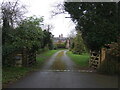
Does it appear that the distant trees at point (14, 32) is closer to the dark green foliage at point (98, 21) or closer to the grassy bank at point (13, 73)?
the grassy bank at point (13, 73)

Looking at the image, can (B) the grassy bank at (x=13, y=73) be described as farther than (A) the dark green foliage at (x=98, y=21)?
No

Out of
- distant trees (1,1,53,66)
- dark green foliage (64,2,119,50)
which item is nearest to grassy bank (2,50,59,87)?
distant trees (1,1,53,66)

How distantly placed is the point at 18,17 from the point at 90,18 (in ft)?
19.6

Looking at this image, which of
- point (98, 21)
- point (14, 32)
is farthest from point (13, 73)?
point (98, 21)

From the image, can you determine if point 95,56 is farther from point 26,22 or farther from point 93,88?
point 93,88

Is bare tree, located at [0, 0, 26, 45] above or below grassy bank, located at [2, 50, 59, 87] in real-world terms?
above

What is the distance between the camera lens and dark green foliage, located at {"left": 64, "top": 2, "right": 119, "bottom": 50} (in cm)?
1366

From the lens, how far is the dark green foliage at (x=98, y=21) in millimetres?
13656

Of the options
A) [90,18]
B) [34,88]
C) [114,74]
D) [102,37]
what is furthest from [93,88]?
[90,18]

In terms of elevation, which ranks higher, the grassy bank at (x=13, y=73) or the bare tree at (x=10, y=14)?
the bare tree at (x=10, y=14)

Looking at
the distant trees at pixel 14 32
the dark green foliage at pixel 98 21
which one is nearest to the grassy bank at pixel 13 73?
the distant trees at pixel 14 32

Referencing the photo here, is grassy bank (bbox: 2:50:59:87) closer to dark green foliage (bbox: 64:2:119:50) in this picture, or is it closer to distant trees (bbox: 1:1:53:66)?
distant trees (bbox: 1:1:53:66)

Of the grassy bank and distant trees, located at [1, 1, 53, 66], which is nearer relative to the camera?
the grassy bank

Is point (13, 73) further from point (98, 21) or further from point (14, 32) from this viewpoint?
point (98, 21)
